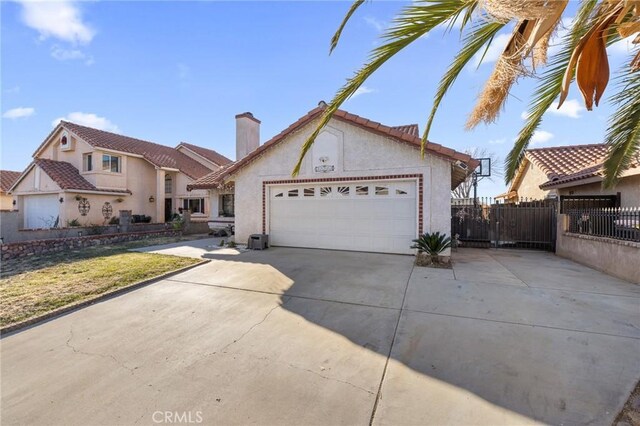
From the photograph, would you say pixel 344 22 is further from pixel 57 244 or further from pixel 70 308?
pixel 57 244

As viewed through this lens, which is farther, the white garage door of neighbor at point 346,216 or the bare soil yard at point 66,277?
the white garage door of neighbor at point 346,216

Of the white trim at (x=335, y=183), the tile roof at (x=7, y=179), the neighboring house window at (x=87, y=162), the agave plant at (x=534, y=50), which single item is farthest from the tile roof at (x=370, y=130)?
the tile roof at (x=7, y=179)

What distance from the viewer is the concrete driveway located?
9.06 ft

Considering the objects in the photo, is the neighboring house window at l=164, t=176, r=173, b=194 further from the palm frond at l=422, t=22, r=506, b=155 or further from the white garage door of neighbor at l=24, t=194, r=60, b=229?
the palm frond at l=422, t=22, r=506, b=155

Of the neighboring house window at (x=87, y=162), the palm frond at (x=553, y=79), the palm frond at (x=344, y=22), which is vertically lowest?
the palm frond at (x=553, y=79)

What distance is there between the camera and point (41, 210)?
20344 mm

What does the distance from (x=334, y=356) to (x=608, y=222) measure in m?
9.25

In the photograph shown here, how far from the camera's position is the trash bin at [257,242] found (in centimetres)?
1155

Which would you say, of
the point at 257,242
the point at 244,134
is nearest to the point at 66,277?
the point at 257,242

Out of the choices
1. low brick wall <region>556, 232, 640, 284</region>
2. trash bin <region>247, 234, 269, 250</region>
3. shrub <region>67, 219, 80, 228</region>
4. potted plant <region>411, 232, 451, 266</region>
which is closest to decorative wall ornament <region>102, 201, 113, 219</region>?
shrub <region>67, 219, 80, 228</region>

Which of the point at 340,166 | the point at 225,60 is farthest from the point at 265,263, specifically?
the point at 225,60

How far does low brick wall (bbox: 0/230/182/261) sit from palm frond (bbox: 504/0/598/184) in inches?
646

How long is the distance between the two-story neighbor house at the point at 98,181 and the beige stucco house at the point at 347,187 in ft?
40.0

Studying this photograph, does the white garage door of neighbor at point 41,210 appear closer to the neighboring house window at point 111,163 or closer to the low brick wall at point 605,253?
the neighboring house window at point 111,163
